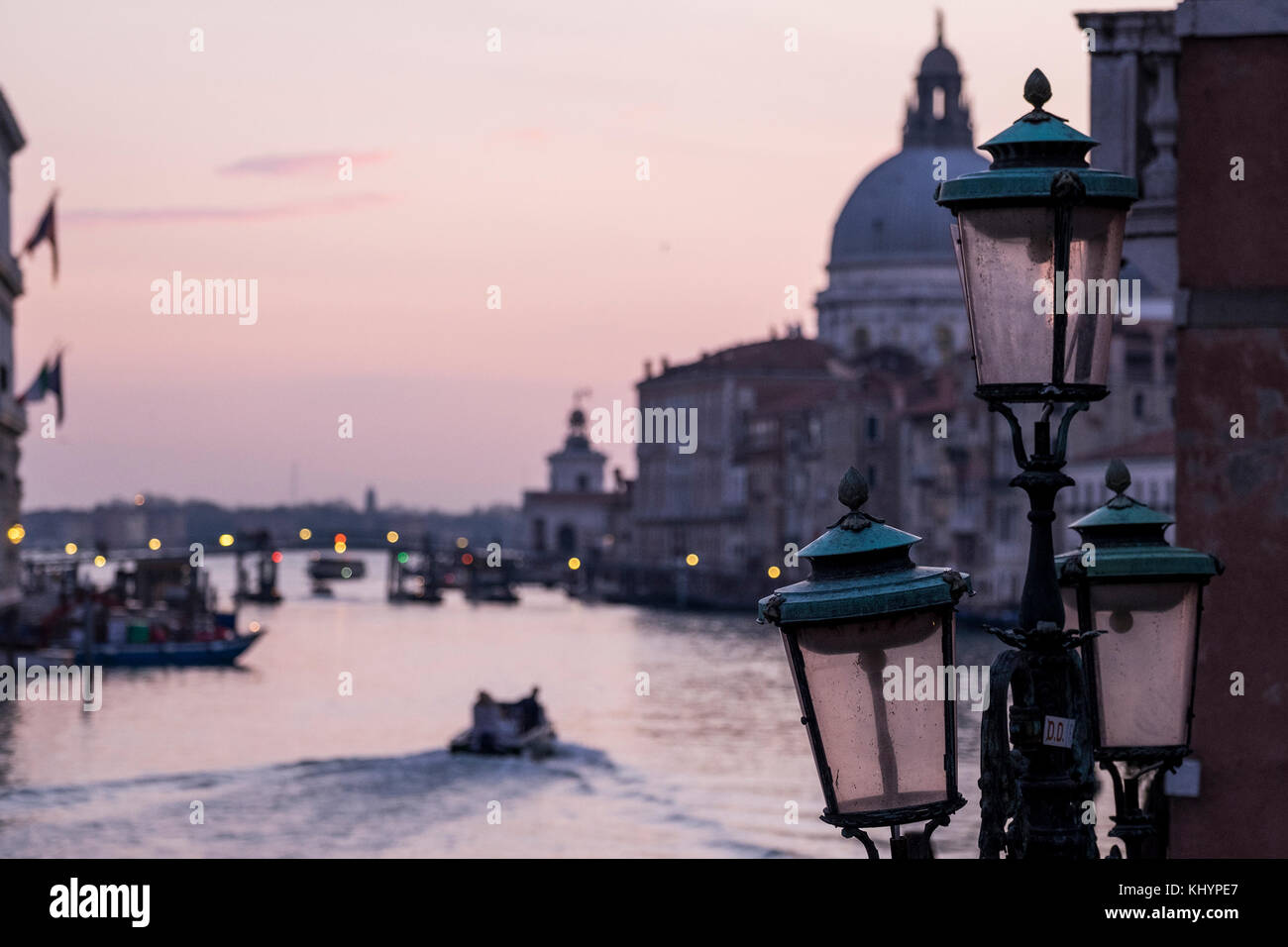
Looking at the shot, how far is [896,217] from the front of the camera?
103500 millimetres

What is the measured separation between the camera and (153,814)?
29.9 m

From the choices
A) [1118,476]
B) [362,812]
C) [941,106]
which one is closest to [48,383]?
[362,812]

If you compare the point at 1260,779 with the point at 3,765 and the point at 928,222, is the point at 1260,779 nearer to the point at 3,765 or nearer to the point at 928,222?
the point at 3,765

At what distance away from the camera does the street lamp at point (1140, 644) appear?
4.88 m

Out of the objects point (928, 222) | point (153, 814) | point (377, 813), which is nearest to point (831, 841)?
point (377, 813)

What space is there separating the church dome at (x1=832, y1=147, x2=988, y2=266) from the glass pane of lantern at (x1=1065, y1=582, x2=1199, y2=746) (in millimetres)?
97864

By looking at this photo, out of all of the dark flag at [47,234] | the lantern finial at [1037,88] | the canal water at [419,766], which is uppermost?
the dark flag at [47,234]

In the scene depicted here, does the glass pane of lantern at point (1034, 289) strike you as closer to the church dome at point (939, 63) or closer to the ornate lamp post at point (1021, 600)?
the ornate lamp post at point (1021, 600)

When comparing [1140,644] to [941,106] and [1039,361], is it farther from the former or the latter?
[941,106]

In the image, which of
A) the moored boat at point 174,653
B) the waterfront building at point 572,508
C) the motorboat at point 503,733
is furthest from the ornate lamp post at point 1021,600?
A: the waterfront building at point 572,508

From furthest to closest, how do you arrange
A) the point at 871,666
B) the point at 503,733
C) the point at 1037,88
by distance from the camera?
1. the point at 503,733
2. the point at 1037,88
3. the point at 871,666

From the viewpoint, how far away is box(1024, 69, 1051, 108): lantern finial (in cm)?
411

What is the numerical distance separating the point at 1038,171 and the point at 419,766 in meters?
31.7

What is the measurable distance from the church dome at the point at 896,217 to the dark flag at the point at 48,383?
186 feet
